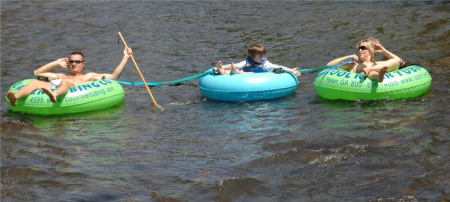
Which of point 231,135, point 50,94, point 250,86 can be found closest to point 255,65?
point 250,86

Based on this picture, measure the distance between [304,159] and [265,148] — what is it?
0.67 metres

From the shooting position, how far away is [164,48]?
15.2 m

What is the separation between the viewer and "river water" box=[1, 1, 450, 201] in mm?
6484

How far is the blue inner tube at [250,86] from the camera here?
394 inches

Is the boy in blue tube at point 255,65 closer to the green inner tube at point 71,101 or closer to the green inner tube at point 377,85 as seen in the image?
the green inner tube at point 377,85

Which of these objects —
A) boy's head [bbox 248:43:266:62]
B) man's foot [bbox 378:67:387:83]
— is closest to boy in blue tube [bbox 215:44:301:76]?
boy's head [bbox 248:43:266:62]

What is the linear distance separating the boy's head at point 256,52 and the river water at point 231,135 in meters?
0.84

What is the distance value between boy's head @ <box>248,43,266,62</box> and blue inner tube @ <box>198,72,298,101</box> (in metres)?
0.32

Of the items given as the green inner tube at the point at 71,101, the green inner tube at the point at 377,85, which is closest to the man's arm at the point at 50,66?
the green inner tube at the point at 71,101

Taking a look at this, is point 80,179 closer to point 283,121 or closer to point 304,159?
point 304,159

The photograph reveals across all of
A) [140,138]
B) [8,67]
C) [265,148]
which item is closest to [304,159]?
[265,148]

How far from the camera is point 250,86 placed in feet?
32.8

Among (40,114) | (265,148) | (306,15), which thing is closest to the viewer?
(265,148)

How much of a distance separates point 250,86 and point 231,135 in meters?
1.72
